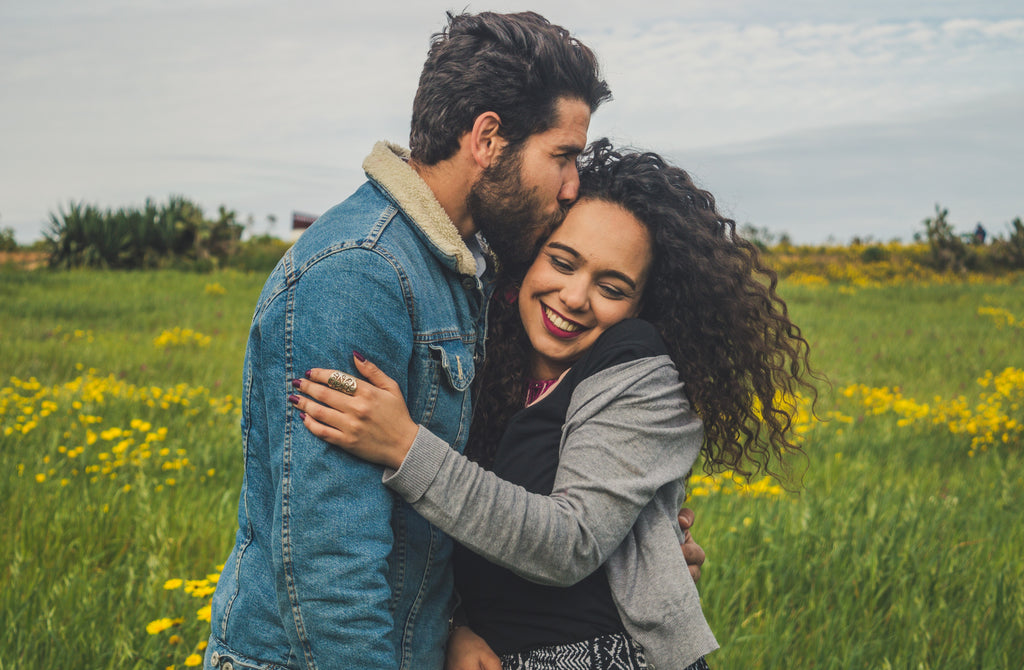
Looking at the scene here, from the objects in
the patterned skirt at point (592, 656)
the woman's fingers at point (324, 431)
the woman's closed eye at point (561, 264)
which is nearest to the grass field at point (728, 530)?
the patterned skirt at point (592, 656)

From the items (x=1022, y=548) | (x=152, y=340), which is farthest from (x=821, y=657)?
(x=152, y=340)

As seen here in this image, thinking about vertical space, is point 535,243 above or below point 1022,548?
above

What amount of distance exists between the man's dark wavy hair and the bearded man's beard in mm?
80

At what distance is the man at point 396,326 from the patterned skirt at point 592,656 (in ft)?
0.80

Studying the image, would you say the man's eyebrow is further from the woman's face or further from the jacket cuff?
the jacket cuff

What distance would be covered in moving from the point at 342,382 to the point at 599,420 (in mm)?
618

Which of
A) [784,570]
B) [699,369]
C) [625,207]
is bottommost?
[784,570]

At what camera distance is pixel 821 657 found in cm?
332

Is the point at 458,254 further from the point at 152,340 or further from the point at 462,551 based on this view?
the point at 152,340

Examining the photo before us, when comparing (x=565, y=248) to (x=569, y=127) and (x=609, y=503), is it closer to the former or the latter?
(x=569, y=127)

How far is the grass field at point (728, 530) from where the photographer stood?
321 cm

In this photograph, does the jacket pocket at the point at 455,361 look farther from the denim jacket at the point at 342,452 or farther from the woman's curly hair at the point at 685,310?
the woman's curly hair at the point at 685,310

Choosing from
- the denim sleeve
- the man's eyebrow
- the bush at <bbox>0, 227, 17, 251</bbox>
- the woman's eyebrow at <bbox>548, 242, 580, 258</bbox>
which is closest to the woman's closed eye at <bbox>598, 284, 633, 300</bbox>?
the woman's eyebrow at <bbox>548, 242, 580, 258</bbox>

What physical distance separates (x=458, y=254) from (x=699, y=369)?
759mm
